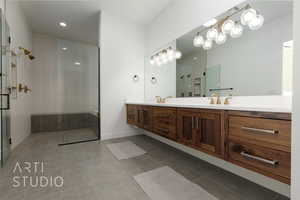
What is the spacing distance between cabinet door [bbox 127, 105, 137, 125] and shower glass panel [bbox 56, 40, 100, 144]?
2.53 feet

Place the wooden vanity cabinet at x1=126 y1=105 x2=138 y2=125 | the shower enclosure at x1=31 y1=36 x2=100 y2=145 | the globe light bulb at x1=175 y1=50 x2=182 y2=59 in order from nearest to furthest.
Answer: the globe light bulb at x1=175 y1=50 x2=182 y2=59, the wooden vanity cabinet at x1=126 y1=105 x2=138 y2=125, the shower enclosure at x1=31 y1=36 x2=100 y2=145

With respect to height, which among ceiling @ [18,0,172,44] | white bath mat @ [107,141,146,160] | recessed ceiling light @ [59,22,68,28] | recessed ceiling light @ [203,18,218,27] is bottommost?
white bath mat @ [107,141,146,160]

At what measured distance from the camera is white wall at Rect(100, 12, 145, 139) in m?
2.93

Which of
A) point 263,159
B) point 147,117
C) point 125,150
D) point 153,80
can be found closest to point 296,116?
point 263,159

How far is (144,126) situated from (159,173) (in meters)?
1.08

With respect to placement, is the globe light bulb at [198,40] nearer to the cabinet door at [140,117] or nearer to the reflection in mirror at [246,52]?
the reflection in mirror at [246,52]

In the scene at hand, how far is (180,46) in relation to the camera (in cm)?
246

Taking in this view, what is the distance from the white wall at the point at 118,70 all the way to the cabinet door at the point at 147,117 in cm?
76

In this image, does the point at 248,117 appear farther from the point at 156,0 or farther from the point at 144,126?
the point at 156,0

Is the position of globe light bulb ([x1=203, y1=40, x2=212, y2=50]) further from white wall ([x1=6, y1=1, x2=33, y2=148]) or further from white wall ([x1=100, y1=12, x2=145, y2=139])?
white wall ([x1=6, y1=1, x2=33, y2=148])

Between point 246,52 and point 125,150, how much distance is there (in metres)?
2.25

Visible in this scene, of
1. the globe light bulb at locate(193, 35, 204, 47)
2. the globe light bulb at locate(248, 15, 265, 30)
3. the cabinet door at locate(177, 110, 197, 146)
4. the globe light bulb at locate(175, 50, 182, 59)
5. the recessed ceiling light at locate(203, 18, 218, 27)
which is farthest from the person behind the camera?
the globe light bulb at locate(175, 50, 182, 59)

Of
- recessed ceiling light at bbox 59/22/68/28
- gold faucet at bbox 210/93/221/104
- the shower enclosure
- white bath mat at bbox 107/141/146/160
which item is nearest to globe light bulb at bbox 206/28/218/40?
gold faucet at bbox 210/93/221/104

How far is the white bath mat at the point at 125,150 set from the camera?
81.2 inches
